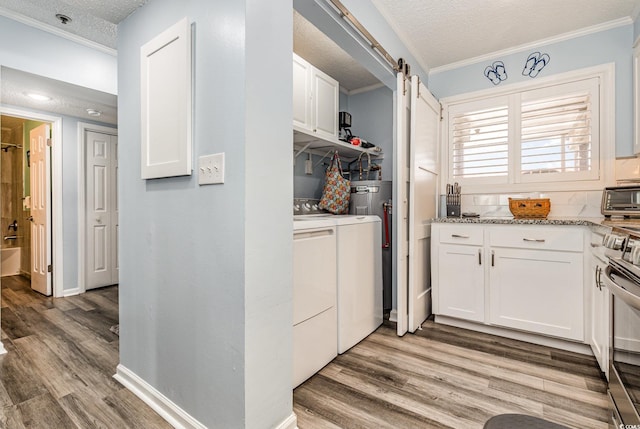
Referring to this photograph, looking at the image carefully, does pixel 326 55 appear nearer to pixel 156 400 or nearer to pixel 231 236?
pixel 231 236

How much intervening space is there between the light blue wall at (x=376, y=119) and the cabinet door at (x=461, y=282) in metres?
1.11

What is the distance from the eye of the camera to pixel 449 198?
120 inches

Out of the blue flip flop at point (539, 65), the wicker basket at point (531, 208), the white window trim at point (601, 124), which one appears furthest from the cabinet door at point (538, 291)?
the blue flip flop at point (539, 65)

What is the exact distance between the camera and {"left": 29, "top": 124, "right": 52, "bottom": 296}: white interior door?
3553 millimetres

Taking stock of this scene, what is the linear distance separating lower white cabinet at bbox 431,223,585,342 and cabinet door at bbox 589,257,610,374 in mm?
142

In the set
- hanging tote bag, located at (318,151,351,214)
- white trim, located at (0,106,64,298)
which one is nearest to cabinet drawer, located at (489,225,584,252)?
hanging tote bag, located at (318,151,351,214)

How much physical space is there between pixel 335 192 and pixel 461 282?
1300 millimetres

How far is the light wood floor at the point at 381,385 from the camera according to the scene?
153 cm

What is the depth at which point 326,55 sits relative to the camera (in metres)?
2.90

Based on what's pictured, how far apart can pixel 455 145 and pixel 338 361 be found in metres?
2.29

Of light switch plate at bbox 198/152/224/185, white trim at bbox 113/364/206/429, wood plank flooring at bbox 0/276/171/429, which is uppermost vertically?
light switch plate at bbox 198/152/224/185

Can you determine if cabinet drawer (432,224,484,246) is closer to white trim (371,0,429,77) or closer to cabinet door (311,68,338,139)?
cabinet door (311,68,338,139)

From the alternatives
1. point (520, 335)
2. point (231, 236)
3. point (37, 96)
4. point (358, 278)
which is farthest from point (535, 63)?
point (37, 96)

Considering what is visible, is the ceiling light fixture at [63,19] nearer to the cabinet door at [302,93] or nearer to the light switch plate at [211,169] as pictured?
the cabinet door at [302,93]
